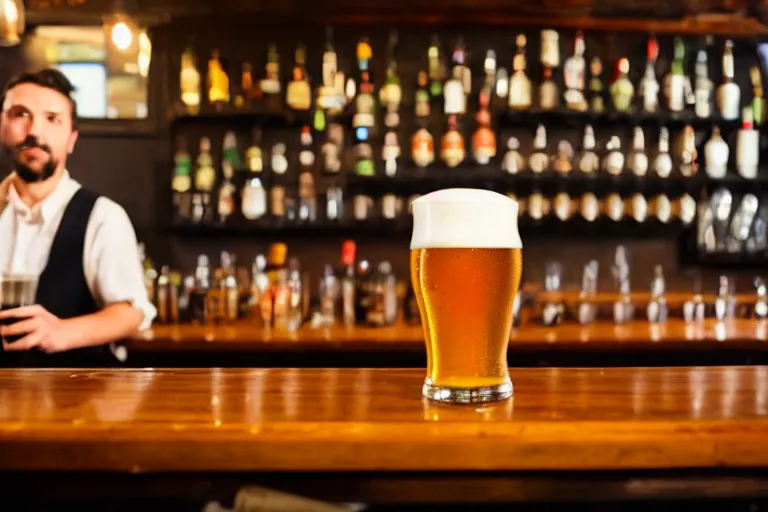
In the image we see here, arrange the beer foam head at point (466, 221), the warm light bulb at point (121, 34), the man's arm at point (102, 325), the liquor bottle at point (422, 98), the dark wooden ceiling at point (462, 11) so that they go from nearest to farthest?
the beer foam head at point (466, 221) < the man's arm at point (102, 325) < the warm light bulb at point (121, 34) < the dark wooden ceiling at point (462, 11) < the liquor bottle at point (422, 98)

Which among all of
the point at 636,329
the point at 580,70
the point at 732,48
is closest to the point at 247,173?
the point at 580,70

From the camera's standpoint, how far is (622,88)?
3.41 m

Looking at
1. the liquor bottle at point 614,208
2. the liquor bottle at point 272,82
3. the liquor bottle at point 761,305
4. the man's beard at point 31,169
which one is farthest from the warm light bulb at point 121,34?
the liquor bottle at point 761,305

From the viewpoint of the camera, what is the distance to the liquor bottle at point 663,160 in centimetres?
337

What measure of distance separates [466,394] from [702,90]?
10.4ft

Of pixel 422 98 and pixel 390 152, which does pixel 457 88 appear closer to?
pixel 422 98

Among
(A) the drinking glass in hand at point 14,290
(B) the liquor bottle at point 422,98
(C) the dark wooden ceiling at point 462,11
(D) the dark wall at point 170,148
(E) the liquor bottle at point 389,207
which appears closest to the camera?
(A) the drinking glass in hand at point 14,290

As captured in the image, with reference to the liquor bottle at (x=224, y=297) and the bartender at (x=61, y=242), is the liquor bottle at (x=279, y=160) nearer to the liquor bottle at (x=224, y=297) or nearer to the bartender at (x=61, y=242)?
the liquor bottle at (x=224, y=297)

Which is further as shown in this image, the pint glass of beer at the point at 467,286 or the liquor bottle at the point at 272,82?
the liquor bottle at the point at 272,82

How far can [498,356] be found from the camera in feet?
2.73

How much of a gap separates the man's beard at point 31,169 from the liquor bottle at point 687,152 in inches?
109

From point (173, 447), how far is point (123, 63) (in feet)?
10.7

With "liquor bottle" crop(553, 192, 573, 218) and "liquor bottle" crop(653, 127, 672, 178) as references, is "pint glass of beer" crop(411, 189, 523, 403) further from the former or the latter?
"liquor bottle" crop(653, 127, 672, 178)

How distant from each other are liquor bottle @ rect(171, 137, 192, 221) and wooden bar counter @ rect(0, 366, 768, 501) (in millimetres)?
2535
